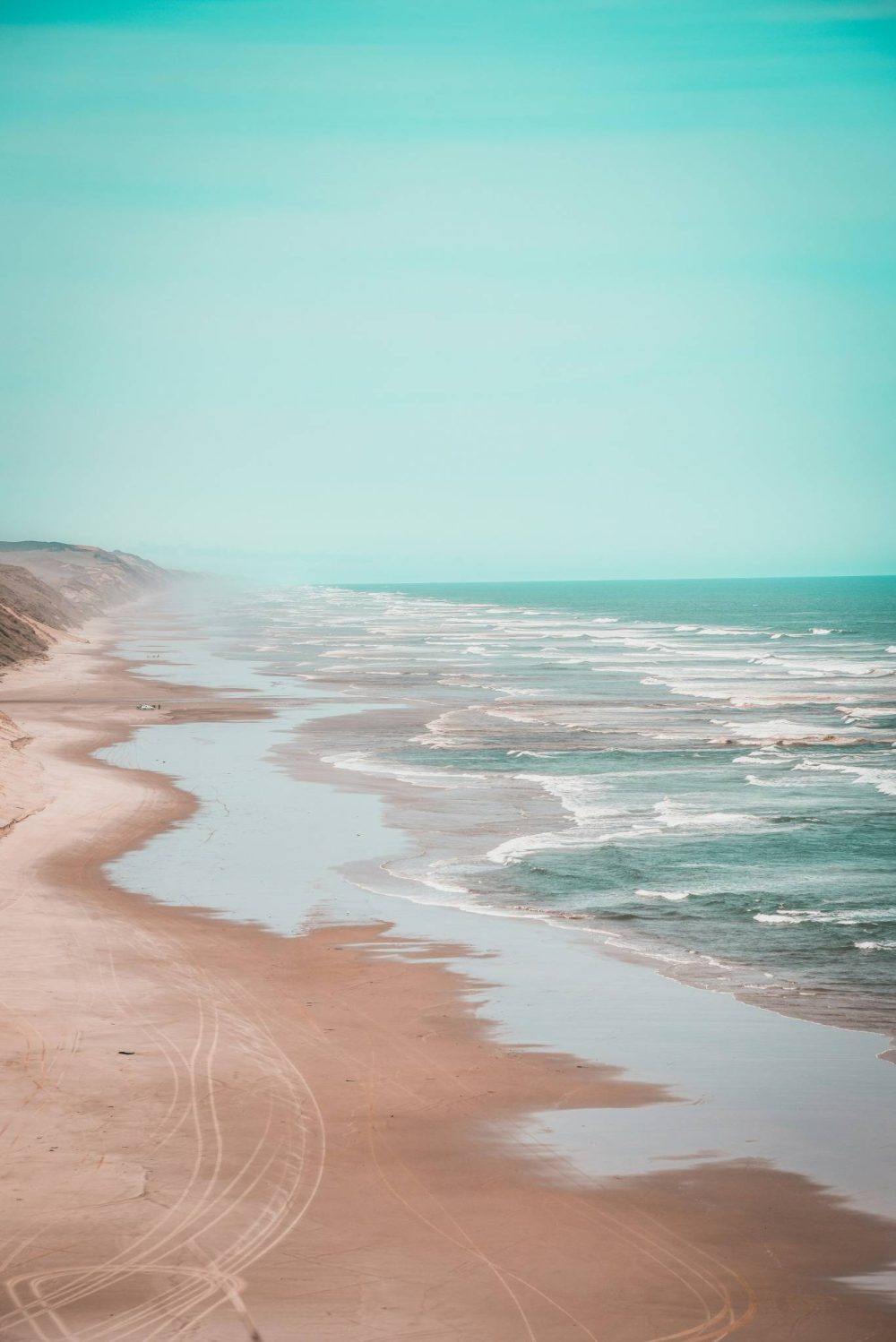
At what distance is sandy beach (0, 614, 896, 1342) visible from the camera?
28.3 feet

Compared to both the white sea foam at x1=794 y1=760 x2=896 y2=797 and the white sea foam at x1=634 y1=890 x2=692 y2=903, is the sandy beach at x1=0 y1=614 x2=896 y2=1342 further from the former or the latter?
the white sea foam at x1=794 y1=760 x2=896 y2=797

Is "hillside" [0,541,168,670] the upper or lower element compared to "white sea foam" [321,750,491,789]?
upper

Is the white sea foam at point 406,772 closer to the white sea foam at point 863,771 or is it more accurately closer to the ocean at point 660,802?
the ocean at point 660,802

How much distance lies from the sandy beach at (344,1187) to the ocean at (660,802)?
131 inches

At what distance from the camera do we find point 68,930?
18.5 metres

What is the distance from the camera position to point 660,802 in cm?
3086

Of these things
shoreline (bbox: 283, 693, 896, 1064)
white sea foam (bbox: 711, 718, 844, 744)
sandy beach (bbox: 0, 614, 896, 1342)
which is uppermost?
white sea foam (bbox: 711, 718, 844, 744)

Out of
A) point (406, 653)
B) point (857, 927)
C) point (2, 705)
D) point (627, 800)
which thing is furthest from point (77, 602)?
point (857, 927)

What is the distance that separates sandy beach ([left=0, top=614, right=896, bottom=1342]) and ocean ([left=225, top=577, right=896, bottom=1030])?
3.32 meters

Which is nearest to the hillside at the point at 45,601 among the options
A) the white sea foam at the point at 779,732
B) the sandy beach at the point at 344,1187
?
the white sea foam at the point at 779,732

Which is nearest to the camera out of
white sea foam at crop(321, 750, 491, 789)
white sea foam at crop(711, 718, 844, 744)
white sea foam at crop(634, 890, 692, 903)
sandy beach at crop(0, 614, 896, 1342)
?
sandy beach at crop(0, 614, 896, 1342)

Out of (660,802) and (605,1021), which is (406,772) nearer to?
(660,802)

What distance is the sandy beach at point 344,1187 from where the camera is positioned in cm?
862

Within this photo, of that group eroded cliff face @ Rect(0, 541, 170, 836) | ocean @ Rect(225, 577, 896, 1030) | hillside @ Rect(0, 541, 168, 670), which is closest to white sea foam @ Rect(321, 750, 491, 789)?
ocean @ Rect(225, 577, 896, 1030)
